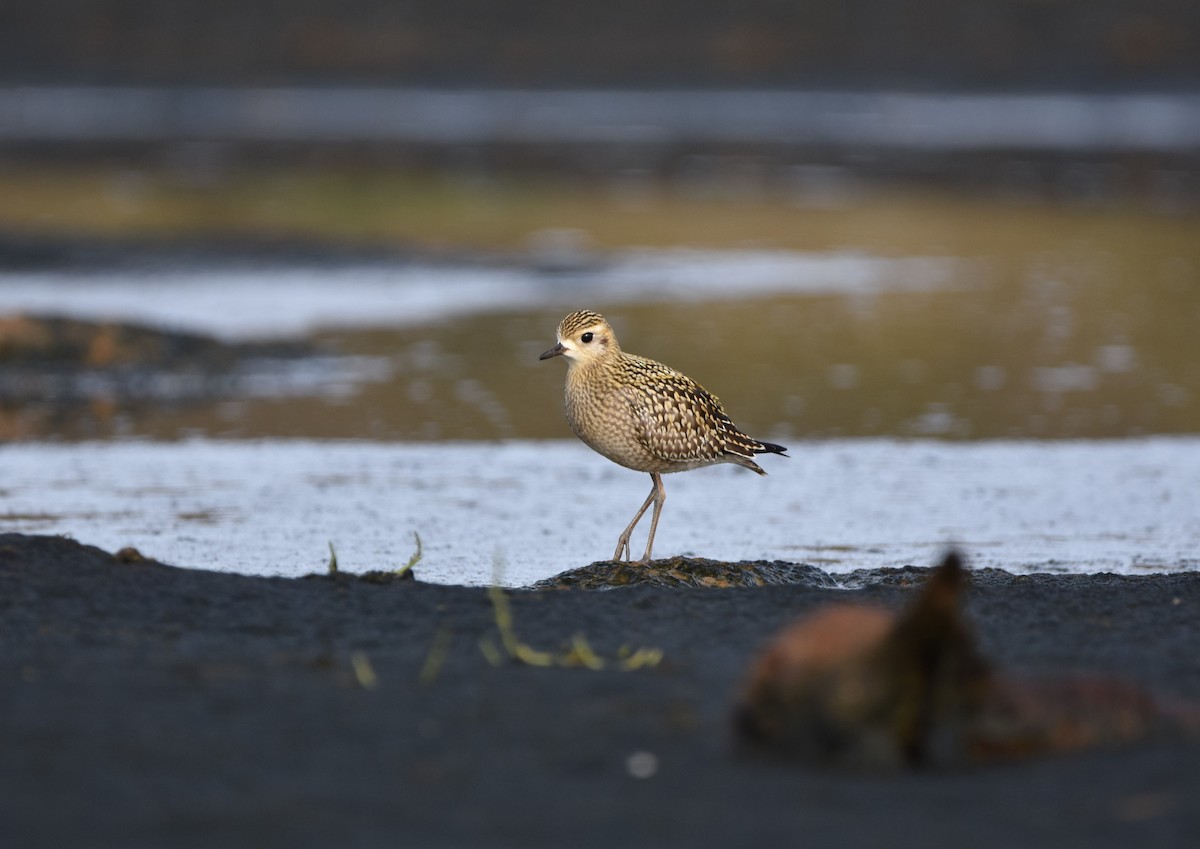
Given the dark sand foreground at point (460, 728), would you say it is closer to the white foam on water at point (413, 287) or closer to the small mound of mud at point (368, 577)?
the small mound of mud at point (368, 577)

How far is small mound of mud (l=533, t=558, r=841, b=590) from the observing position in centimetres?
785

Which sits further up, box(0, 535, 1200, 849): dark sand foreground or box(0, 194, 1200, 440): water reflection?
box(0, 194, 1200, 440): water reflection

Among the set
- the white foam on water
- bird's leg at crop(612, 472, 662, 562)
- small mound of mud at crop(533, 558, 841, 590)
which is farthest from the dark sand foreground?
the white foam on water

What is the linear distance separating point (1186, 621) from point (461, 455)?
17.1 feet

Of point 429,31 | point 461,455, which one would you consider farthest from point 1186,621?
point 429,31

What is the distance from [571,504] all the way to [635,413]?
153 centimetres

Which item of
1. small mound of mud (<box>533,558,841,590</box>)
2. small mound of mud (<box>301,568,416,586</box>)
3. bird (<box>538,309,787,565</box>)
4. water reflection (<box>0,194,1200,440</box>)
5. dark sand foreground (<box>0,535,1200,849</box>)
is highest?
water reflection (<box>0,194,1200,440</box>)

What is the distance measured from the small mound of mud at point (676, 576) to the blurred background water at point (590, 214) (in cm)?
318

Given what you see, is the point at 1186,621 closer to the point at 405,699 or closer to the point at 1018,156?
the point at 405,699

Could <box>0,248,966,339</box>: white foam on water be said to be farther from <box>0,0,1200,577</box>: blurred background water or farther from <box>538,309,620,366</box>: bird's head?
<box>538,309,620,366</box>: bird's head

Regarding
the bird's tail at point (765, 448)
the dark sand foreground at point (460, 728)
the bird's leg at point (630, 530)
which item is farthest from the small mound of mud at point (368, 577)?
the bird's tail at point (765, 448)

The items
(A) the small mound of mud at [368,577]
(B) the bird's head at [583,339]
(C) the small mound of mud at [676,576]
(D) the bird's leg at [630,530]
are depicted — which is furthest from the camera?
(B) the bird's head at [583,339]

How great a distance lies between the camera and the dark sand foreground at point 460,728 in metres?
4.64

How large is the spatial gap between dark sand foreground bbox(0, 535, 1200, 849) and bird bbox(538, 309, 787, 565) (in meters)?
1.40
